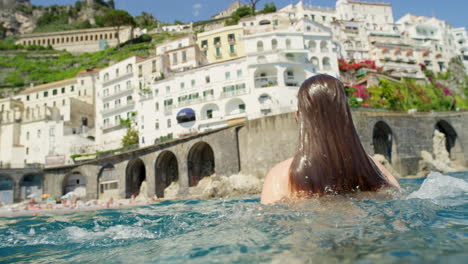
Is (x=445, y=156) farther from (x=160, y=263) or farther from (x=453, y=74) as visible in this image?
(x=453, y=74)

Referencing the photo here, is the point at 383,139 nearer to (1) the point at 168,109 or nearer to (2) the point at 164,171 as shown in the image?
(2) the point at 164,171

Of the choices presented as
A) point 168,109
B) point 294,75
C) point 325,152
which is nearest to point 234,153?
point 168,109

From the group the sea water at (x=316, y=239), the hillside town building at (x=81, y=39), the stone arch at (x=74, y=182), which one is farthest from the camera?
the hillside town building at (x=81, y=39)

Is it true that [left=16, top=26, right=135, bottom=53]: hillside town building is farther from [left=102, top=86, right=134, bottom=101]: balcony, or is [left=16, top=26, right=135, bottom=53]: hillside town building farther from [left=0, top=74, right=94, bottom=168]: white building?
[left=102, top=86, right=134, bottom=101]: balcony

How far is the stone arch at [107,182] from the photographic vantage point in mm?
34219

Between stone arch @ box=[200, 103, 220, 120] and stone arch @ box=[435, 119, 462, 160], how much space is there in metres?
25.8

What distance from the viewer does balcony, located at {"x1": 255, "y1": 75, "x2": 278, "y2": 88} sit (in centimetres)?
3439

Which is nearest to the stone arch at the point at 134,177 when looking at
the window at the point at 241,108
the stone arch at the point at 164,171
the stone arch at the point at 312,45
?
the stone arch at the point at 164,171

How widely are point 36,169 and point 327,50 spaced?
144 ft

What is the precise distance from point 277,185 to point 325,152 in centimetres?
57

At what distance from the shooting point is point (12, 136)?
148 feet

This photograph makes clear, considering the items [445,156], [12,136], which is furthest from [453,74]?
[12,136]

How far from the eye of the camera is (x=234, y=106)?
115 ft

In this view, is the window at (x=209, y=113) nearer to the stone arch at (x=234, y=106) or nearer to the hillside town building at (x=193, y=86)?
the hillside town building at (x=193, y=86)
